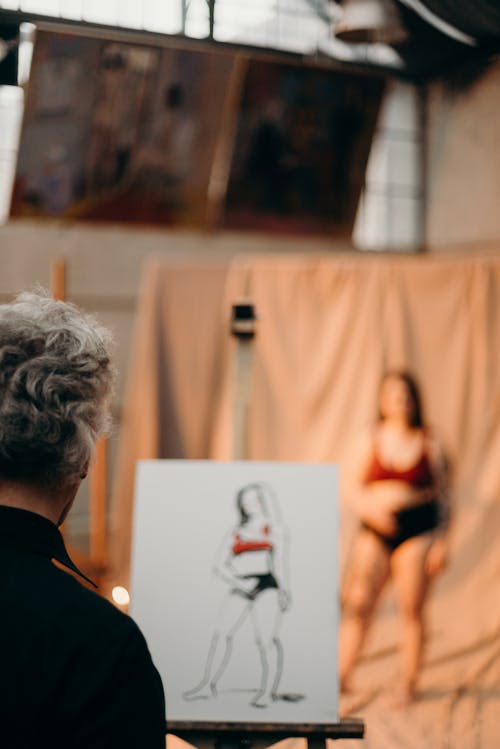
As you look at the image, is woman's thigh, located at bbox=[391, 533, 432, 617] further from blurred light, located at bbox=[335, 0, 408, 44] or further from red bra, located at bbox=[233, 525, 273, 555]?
blurred light, located at bbox=[335, 0, 408, 44]

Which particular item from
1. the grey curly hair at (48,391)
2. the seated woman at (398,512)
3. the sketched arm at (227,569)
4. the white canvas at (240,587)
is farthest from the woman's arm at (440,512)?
the grey curly hair at (48,391)

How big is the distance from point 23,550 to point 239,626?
1.49 meters

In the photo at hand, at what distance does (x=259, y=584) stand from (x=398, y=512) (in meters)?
2.25

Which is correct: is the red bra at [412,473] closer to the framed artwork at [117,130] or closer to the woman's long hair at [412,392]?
the woman's long hair at [412,392]

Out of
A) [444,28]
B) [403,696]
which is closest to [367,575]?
[403,696]

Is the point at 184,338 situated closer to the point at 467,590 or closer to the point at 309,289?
the point at 309,289

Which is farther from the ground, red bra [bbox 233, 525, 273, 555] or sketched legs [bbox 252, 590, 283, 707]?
red bra [bbox 233, 525, 273, 555]

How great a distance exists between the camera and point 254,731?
95.7 inches

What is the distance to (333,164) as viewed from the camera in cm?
712

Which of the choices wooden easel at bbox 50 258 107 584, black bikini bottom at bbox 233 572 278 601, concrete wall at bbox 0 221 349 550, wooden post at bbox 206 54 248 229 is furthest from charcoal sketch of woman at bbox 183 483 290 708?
wooden post at bbox 206 54 248 229

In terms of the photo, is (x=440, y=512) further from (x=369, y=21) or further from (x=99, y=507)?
(x=369, y=21)

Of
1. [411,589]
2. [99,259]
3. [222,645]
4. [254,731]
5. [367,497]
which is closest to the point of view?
[254,731]

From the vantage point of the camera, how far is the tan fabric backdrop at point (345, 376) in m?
4.80

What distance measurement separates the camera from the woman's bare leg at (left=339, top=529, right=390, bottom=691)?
15.6ft
